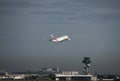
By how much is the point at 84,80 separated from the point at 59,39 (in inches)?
2228

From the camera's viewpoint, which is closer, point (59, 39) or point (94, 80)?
point (59, 39)

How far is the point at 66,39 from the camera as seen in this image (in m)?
149

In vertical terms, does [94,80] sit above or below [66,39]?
below

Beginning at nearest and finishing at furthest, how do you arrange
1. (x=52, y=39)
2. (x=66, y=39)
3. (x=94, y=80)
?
(x=52, y=39) → (x=66, y=39) → (x=94, y=80)

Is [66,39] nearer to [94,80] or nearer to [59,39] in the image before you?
[59,39]

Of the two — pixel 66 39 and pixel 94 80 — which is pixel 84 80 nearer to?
pixel 94 80

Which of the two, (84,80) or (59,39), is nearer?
(59,39)

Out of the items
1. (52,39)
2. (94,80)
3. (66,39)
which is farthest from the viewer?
(94,80)

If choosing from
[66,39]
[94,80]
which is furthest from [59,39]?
[94,80]

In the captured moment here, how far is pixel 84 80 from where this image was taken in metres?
196

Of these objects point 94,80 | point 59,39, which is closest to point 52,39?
point 59,39

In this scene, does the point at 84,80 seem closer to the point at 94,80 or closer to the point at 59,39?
the point at 94,80

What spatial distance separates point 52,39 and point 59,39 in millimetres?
6818

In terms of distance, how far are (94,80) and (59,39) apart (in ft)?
159
